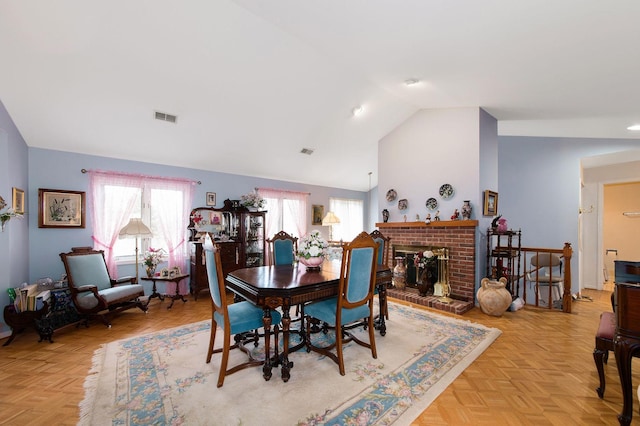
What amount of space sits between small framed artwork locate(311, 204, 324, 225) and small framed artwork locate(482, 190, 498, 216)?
401 centimetres

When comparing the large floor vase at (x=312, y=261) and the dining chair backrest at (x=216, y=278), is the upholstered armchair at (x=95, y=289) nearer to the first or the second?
the dining chair backrest at (x=216, y=278)

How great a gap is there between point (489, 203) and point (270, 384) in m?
4.14

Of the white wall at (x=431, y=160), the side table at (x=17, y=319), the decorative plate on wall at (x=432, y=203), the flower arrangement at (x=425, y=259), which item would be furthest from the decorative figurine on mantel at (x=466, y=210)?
the side table at (x=17, y=319)

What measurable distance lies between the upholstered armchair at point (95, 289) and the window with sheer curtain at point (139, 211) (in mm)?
453

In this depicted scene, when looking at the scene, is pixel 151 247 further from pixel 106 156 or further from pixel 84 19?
pixel 84 19

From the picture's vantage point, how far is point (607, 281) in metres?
5.93

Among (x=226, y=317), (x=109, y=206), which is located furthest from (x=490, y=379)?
(x=109, y=206)

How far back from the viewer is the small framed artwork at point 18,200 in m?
3.17

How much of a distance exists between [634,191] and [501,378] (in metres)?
7.06

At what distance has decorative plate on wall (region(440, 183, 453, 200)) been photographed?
4500mm

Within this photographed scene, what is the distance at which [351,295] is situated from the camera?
2410mm

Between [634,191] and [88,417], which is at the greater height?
[634,191]

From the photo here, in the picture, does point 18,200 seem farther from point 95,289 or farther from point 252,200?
point 252,200

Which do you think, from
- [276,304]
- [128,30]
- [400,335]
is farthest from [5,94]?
[400,335]
